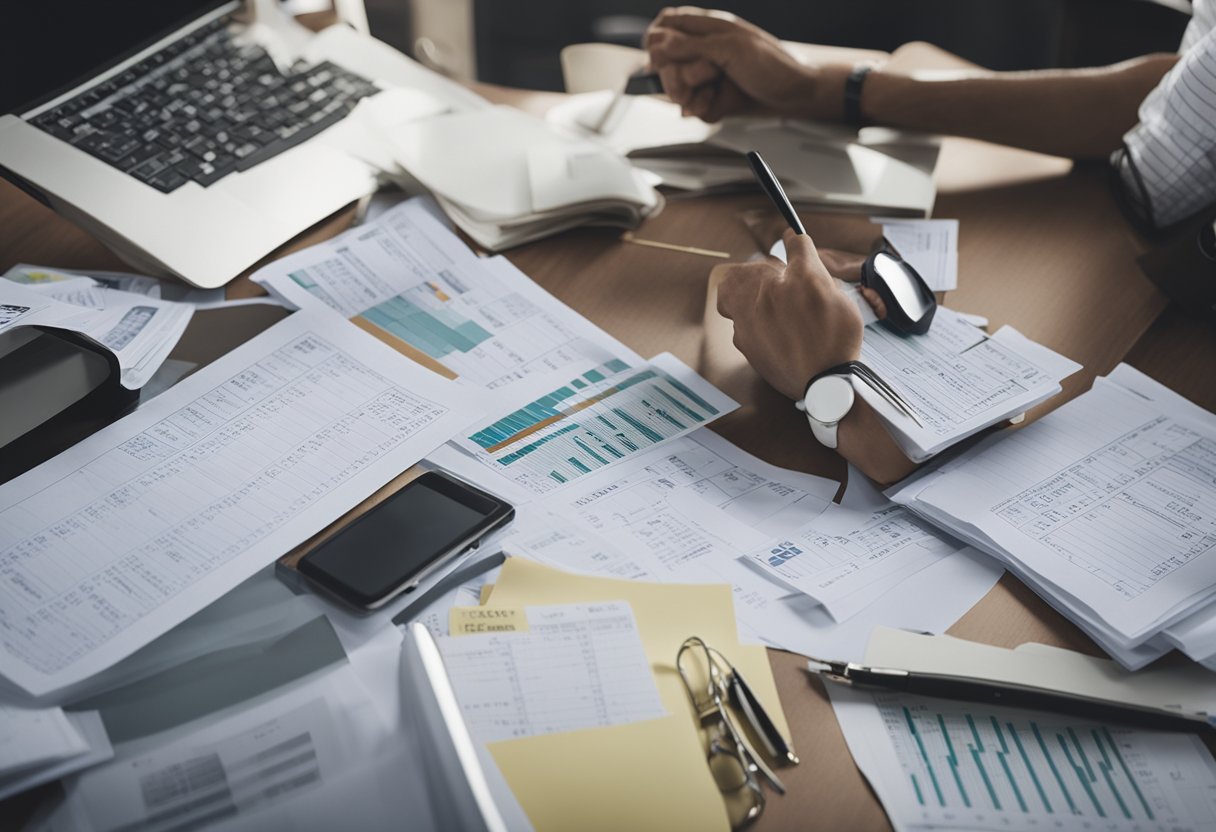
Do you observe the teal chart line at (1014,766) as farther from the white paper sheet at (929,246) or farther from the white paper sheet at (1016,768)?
the white paper sheet at (929,246)

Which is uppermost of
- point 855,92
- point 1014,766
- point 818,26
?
point 855,92

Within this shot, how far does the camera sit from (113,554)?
77cm

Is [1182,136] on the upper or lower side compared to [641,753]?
upper

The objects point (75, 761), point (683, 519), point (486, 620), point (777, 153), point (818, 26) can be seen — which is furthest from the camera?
point (818, 26)

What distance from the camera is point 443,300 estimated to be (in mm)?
1081

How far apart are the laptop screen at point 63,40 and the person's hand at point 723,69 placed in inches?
24.8

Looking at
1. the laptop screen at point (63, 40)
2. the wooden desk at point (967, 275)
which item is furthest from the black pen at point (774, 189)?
the laptop screen at point (63, 40)

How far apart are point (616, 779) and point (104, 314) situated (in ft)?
2.01

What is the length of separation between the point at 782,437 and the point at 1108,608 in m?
0.31

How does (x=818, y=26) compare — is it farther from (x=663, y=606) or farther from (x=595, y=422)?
(x=663, y=606)

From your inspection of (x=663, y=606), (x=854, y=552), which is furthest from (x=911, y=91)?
(x=663, y=606)

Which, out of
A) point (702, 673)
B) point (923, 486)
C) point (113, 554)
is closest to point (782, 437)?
point (923, 486)

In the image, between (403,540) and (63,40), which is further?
(63,40)

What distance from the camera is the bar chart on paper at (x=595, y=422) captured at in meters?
0.90
